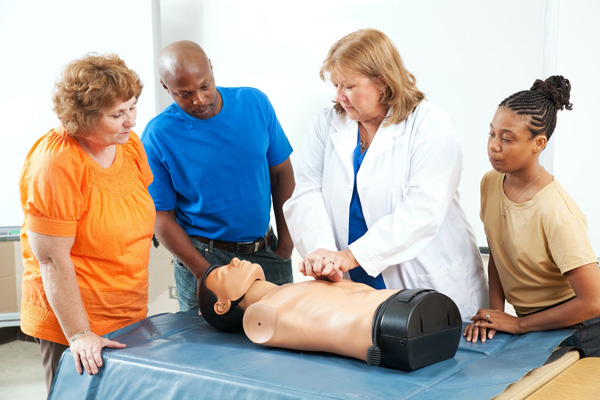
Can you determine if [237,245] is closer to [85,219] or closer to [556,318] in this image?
[85,219]

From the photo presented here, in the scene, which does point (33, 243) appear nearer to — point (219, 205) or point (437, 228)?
point (219, 205)

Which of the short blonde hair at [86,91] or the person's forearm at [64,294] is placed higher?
the short blonde hair at [86,91]

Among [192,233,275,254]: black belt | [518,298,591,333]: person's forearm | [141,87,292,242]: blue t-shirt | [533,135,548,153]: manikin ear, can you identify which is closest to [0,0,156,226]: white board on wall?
[141,87,292,242]: blue t-shirt

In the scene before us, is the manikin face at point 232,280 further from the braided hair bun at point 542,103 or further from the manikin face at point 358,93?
the braided hair bun at point 542,103

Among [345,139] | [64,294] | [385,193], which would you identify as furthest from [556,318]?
[64,294]

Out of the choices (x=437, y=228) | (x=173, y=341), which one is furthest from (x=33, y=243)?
(x=437, y=228)

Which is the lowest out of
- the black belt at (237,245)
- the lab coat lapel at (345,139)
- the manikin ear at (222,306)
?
the black belt at (237,245)

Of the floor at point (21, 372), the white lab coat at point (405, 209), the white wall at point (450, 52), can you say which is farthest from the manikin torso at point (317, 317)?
the floor at point (21, 372)

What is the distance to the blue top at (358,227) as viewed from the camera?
1.74m

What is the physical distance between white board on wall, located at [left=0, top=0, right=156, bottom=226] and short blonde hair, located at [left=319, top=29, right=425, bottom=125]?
2.02 meters

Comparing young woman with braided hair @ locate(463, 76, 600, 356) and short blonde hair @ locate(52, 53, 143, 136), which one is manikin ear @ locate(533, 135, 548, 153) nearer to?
young woman with braided hair @ locate(463, 76, 600, 356)

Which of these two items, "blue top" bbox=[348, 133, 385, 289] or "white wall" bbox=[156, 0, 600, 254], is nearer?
"blue top" bbox=[348, 133, 385, 289]

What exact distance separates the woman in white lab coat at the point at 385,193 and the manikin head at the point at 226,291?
5.7 inches

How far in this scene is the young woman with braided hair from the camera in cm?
143
